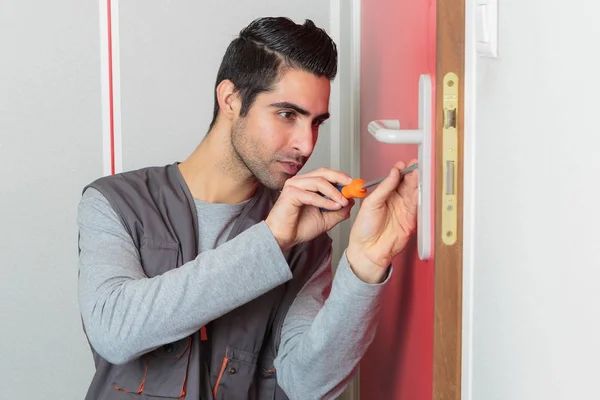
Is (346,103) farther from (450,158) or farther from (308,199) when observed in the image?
(450,158)

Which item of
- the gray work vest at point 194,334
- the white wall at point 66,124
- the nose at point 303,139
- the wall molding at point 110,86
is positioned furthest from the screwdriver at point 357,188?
the wall molding at point 110,86

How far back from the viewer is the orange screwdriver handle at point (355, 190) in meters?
1.20

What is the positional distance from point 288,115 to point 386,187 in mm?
392

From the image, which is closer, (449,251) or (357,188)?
(449,251)

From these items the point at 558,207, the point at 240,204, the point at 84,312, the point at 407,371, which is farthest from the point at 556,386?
the point at 240,204

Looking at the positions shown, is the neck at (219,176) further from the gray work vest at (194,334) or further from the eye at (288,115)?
the eye at (288,115)

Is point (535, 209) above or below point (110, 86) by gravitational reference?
below

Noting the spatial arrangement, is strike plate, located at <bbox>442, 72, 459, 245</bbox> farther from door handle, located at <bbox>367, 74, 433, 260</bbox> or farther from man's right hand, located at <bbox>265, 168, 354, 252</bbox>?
man's right hand, located at <bbox>265, 168, 354, 252</bbox>

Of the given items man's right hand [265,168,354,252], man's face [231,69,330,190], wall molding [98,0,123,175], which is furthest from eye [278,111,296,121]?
wall molding [98,0,123,175]

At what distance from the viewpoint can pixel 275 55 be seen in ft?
5.00

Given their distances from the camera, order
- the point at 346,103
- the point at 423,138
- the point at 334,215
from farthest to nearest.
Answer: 1. the point at 346,103
2. the point at 334,215
3. the point at 423,138

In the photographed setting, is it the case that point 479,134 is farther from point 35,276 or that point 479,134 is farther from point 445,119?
point 35,276

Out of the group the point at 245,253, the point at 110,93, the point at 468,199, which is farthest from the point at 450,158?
the point at 110,93

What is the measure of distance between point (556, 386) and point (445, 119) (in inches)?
11.5
